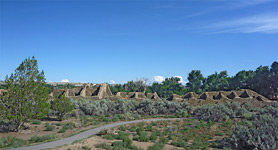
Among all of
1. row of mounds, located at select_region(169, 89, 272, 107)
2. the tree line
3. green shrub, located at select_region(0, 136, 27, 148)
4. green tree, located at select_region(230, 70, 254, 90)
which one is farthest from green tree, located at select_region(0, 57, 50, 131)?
green tree, located at select_region(230, 70, 254, 90)

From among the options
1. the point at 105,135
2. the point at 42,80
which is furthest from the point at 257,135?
the point at 42,80

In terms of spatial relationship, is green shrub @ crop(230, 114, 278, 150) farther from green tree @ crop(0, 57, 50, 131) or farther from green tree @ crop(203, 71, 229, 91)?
green tree @ crop(203, 71, 229, 91)

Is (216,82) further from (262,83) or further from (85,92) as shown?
(85,92)

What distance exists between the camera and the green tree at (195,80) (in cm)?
7531

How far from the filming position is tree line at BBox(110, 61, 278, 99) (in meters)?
53.9

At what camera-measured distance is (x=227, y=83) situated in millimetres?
64562

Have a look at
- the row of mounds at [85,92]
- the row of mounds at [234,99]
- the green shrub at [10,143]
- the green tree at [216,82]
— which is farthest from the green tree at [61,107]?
the green tree at [216,82]

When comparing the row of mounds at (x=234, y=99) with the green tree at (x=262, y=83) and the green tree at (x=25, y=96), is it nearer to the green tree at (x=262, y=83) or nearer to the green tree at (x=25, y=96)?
the green tree at (x=262, y=83)

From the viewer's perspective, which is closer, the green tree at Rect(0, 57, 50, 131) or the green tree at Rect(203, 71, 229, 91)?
the green tree at Rect(0, 57, 50, 131)

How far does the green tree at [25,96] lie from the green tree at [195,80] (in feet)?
212

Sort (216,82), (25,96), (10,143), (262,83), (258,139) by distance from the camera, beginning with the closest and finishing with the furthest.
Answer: (258,139)
(10,143)
(25,96)
(262,83)
(216,82)

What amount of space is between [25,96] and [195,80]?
6833 cm

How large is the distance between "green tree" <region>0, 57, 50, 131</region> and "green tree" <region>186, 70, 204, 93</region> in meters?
64.7

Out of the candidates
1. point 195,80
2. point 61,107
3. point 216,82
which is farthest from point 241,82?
point 61,107
